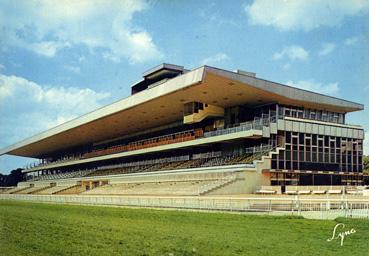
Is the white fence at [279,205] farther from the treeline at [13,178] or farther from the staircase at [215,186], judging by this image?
the treeline at [13,178]

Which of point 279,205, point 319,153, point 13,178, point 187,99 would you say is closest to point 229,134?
point 187,99

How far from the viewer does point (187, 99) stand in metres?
34.9

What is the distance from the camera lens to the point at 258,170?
29.8 meters

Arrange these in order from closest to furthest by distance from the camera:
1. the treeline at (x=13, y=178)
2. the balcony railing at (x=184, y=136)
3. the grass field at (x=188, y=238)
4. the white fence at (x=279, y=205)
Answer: the grass field at (x=188, y=238) < the white fence at (x=279, y=205) < the balcony railing at (x=184, y=136) < the treeline at (x=13, y=178)

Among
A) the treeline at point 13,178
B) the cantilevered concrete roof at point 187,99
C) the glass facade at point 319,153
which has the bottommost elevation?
the treeline at point 13,178

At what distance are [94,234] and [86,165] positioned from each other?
53.2m

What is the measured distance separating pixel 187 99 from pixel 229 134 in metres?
4.39

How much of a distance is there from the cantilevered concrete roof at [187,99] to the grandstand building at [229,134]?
69mm

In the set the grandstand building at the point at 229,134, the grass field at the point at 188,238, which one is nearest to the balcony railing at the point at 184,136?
the grandstand building at the point at 229,134

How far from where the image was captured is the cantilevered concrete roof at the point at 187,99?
1168 inches

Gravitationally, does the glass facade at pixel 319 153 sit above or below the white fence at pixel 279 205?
above

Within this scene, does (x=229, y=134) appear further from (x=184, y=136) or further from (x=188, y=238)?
(x=188, y=238)

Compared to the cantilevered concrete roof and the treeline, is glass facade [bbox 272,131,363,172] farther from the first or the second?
the treeline

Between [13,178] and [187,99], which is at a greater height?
[187,99]
